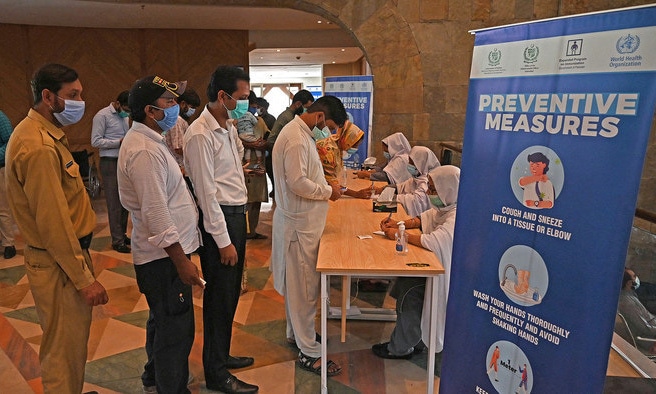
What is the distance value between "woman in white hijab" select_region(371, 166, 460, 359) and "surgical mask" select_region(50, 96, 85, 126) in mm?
1763

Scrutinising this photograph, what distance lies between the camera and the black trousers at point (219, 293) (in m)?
2.42

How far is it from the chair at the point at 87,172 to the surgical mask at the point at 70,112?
222 inches

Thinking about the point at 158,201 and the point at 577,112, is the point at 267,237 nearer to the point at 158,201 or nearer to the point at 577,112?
the point at 158,201

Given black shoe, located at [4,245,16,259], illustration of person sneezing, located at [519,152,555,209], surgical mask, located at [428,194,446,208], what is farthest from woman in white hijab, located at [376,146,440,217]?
black shoe, located at [4,245,16,259]

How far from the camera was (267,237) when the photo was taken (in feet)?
18.2

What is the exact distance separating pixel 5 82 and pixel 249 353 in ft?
24.4

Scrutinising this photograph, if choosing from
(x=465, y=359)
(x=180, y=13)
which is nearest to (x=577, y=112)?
(x=465, y=359)

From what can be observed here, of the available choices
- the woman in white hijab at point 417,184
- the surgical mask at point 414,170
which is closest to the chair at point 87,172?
the woman in white hijab at point 417,184

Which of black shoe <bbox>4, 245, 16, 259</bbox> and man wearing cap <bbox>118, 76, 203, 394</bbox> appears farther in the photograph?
black shoe <bbox>4, 245, 16, 259</bbox>

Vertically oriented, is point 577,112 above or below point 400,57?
below

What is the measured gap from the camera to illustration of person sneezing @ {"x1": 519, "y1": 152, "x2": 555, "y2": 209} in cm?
168

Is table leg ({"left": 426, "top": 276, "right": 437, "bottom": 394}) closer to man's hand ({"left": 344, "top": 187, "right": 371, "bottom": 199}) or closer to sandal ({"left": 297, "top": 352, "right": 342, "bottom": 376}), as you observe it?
sandal ({"left": 297, "top": 352, "right": 342, "bottom": 376})

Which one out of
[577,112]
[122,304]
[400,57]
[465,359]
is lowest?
[122,304]

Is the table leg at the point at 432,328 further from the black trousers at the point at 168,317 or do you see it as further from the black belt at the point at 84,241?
the black belt at the point at 84,241
